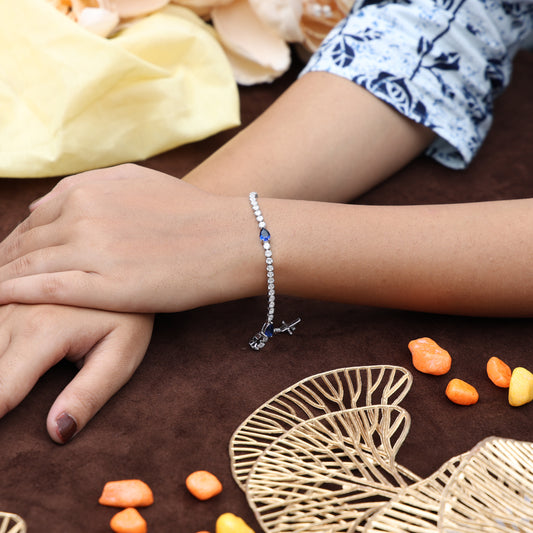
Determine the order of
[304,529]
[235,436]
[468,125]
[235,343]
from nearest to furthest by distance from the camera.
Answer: [304,529]
[235,436]
[235,343]
[468,125]

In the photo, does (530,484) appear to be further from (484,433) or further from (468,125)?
(468,125)

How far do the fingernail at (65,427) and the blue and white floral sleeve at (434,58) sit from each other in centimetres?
64

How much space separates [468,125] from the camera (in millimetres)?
1106

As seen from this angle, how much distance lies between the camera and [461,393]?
74cm

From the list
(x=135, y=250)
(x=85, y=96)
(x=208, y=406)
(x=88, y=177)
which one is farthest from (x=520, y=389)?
(x=85, y=96)

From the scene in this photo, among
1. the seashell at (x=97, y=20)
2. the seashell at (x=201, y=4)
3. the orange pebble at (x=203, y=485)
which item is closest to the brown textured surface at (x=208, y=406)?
the orange pebble at (x=203, y=485)

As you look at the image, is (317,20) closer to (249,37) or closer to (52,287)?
(249,37)

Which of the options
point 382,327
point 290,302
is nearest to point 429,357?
point 382,327

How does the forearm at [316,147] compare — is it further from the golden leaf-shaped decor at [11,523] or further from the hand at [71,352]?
the golden leaf-shaped decor at [11,523]

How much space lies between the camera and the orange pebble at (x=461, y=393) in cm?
74

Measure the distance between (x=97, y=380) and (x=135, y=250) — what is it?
0.48ft

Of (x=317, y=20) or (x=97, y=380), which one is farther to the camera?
(x=317, y=20)

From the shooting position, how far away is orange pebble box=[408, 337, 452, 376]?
772 millimetres

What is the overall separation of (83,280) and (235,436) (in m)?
0.23
